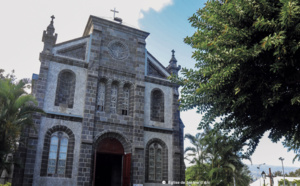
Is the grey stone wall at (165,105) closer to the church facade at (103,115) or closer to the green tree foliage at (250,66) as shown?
the church facade at (103,115)

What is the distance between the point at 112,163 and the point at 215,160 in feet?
41.2

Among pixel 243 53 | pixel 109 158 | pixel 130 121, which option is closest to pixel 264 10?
pixel 243 53

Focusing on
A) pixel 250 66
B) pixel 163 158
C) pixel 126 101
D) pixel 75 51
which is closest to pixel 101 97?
pixel 126 101

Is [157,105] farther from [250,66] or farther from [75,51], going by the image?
[250,66]

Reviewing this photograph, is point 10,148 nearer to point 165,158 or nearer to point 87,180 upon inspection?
point 87,180

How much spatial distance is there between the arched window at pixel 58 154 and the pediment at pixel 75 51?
518cm

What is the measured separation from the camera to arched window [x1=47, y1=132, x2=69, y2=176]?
15766 mm

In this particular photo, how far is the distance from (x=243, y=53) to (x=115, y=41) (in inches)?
527

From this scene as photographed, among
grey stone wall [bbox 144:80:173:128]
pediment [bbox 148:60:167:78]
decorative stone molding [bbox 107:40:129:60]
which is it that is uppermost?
decorative stone molding [bbox 107:40:129:60]

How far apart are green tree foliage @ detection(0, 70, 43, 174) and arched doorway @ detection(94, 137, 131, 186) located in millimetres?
4887

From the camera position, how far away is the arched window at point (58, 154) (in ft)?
51.7

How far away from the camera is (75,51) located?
18.6 m

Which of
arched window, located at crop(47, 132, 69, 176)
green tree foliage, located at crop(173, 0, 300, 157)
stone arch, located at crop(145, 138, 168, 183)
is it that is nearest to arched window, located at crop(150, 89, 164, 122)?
stone arch, located at crop(145, 138, 168, 183)

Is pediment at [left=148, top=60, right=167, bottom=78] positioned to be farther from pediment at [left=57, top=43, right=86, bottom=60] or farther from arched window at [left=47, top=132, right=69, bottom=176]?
arched window at [left=47, top=132, right=69, bottom=176]
